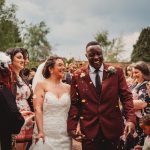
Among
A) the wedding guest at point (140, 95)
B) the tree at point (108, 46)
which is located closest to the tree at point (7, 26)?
the tree at point (108, 46)

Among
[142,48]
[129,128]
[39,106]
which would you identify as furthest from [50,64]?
[142,48]

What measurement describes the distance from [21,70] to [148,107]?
2186 millimetres

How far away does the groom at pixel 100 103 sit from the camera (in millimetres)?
6465

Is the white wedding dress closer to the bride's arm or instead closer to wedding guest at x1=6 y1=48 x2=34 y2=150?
the bride's arm

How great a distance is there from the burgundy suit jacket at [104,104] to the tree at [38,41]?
2509 inches

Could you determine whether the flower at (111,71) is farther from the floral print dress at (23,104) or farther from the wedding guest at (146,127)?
the floral print dress at (23,104)

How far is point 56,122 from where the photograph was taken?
7.11 m

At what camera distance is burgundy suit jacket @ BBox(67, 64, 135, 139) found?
6.46 m

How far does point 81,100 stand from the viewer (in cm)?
659

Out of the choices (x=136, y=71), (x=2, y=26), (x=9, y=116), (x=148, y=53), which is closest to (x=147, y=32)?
(x=148, y=53)

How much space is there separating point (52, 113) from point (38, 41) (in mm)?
68128

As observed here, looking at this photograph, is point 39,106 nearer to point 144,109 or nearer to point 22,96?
point 22,96

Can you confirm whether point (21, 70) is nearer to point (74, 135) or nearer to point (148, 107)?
point (74, 135)

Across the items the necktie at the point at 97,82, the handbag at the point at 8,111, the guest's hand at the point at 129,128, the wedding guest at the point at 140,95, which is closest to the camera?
the handbag at the point at 8,111
